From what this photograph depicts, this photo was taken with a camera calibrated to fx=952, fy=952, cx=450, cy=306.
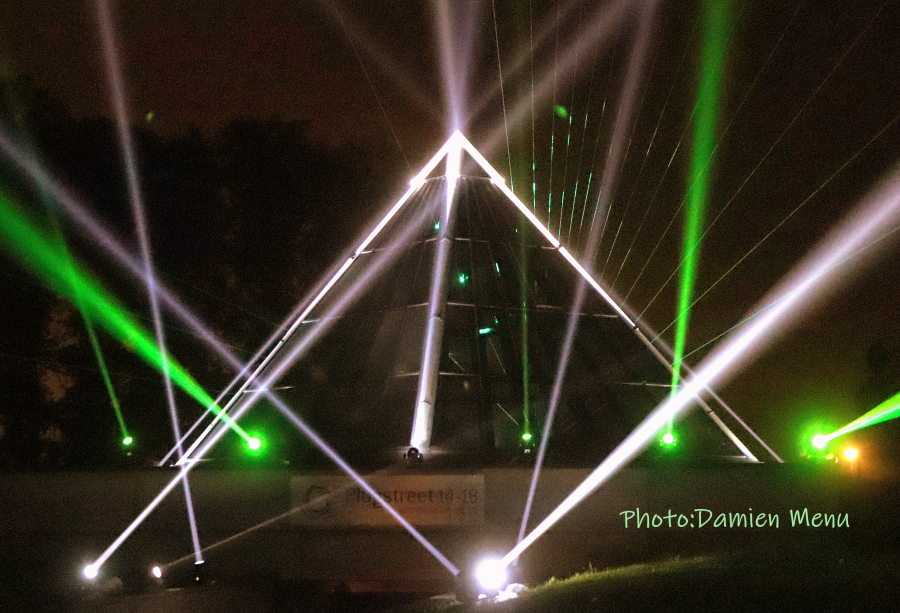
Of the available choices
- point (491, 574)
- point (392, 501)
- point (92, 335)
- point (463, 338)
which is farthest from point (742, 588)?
point (92, 335)

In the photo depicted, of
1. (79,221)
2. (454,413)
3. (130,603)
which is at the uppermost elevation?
(79,221)

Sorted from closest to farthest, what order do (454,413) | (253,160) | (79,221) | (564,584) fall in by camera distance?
(564,584) → (454,413) → (79,221) → (253,160)

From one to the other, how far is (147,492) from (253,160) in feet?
55.9

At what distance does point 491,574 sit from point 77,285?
18166 mm

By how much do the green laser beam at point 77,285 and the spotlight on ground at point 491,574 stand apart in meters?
12.7

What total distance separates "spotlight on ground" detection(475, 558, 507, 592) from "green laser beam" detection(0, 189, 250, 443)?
1271 centimetres

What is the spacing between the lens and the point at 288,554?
14.7m

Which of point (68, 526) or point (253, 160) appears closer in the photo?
point (68, 526)

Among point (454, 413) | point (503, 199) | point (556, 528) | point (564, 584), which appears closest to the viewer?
→ point (564, 584)

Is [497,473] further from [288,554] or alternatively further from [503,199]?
[503,199]

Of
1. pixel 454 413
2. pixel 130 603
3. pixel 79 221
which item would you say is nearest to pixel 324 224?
pixel 79 221

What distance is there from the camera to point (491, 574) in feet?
45.2

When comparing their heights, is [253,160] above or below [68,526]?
above

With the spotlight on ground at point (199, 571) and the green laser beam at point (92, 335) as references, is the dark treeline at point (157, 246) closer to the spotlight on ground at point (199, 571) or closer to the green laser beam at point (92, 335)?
the green laser beam at point (92, 335)
